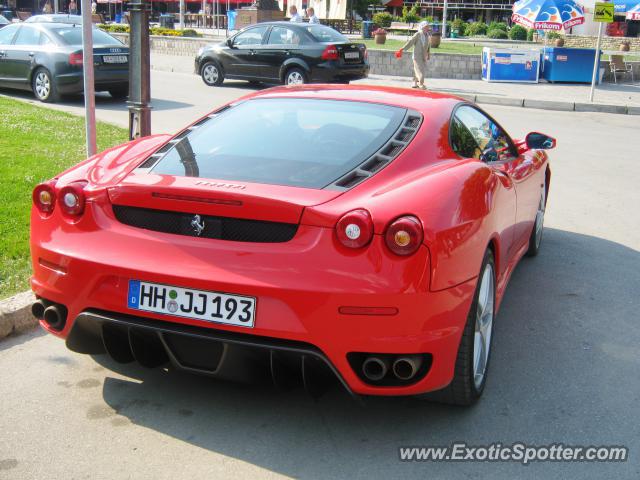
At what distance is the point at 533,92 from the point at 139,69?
1641 centimetres

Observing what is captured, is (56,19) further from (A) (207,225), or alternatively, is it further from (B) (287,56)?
(A) (207,225)

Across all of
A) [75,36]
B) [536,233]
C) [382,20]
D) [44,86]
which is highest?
[382,20]

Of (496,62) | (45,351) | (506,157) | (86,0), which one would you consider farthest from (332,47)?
(45,351)

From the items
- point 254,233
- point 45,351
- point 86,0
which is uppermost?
point 86,0

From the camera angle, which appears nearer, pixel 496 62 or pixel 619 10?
pixel 496 62

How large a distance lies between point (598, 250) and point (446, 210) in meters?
3.73

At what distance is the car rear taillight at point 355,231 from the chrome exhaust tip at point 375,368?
1.49 ft

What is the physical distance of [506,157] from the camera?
513 centimetres

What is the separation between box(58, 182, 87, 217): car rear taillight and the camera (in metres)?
3.59

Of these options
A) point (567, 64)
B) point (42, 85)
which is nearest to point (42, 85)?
point (42, 85)

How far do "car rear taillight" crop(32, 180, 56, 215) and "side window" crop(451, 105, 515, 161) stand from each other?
1.98 m

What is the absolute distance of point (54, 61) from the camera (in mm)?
15031

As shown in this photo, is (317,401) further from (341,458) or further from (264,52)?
(264,52)

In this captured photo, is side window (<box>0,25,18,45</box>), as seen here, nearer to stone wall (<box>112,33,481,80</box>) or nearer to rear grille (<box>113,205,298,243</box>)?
stone wall (<box>112,33,481,80</box>)
